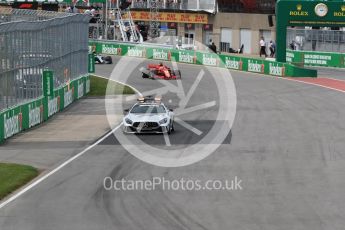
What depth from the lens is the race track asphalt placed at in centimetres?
1809

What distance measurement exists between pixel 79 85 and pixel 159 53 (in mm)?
26499

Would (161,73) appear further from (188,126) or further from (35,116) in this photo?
(35,116)

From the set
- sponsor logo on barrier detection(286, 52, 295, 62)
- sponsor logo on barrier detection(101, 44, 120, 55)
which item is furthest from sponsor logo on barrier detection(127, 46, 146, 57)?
sponsor logo on barrier detection(286, 52, 295, 62)

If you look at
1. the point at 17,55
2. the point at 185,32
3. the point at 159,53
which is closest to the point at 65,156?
the point at 17,55

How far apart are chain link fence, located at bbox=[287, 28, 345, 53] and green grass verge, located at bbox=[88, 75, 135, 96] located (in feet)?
69.0

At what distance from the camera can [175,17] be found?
97562 mm

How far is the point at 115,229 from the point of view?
56.6 ft

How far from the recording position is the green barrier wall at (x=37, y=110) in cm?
3173

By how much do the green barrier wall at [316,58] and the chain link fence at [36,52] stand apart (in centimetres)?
2502

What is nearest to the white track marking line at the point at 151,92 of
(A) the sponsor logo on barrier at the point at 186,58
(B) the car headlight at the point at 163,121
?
(B) the car headlight at the point at 163,121

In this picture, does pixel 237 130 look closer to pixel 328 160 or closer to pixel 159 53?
pixel 328 160

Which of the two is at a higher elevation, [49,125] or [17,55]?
[17,55]

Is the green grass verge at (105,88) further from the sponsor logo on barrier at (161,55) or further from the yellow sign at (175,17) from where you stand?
the yellow sign at (175,17)

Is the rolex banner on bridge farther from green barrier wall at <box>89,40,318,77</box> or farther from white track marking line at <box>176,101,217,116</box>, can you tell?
white track marking line at <box>176,101,217,116</box>
